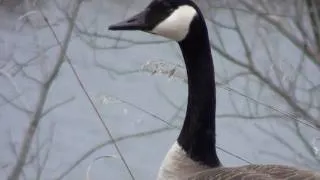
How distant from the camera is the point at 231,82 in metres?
2.22

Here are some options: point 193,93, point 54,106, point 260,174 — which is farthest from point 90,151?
point 260,174

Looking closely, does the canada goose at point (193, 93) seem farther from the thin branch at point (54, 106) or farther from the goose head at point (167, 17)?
the thin branch at point (54, 106)

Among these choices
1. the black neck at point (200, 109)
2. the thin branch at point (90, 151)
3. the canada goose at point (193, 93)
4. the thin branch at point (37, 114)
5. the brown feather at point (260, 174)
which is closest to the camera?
the brown feather at point (260, 174)

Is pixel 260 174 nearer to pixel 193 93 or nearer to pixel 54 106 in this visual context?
pixel 193 93

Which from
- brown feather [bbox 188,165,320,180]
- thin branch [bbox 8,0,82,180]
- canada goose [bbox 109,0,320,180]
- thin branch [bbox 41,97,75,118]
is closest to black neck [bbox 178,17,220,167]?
canada goose [bbox 109,0,320,180]

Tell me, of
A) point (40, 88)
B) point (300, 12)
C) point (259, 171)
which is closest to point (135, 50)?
point (40, 88)

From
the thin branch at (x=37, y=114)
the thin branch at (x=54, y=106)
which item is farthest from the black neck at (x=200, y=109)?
the thin branch at (x=54, y=106)

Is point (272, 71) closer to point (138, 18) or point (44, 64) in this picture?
point (44, 64)

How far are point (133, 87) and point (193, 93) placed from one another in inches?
35.6

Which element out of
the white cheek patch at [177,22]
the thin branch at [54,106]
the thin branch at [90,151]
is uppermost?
the white cheek patch at [177,22]

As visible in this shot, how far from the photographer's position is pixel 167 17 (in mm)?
1249

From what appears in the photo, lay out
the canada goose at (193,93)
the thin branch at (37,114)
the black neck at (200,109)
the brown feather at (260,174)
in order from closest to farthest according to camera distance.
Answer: the brown feather at (260,174)
the canada goose at (193,93)
the black neck at (200,109)
the thin branch at (37,114)

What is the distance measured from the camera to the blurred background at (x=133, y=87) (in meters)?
2.10

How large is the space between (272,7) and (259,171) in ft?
3.77
